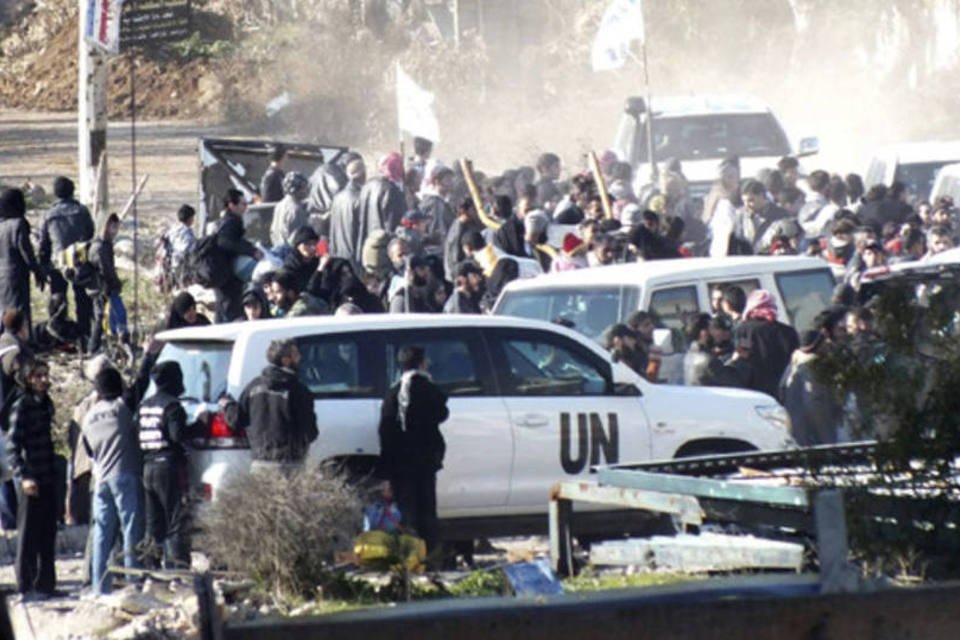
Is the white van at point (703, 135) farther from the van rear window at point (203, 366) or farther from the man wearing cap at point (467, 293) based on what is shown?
the van rear window at point (203, 366)

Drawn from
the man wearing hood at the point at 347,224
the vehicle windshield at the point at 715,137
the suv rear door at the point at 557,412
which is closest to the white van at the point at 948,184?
the vehicle windshield at the point at 715,137

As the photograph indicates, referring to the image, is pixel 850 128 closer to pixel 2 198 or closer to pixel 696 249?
pixel 696 249

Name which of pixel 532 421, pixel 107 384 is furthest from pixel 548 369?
pixel 107 384

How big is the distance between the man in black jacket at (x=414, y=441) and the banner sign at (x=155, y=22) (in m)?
8.79

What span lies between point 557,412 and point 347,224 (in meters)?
6.86

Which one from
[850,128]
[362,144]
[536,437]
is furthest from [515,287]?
[850,128]

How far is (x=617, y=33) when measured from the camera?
26875 millimetres

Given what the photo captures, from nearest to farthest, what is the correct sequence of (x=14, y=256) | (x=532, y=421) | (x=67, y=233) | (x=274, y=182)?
(x=532, y=421) < (x=14, y=256) < (x=67, y=233) < (x=274, y=182)

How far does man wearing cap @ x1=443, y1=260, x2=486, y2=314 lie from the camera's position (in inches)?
670

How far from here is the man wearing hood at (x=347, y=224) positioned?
20.2m

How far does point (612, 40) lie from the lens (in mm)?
26906

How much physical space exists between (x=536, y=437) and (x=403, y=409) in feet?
3.86

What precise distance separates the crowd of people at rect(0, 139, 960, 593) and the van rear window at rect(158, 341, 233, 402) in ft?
0.78

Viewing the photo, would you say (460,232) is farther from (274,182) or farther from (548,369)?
(548,369)
